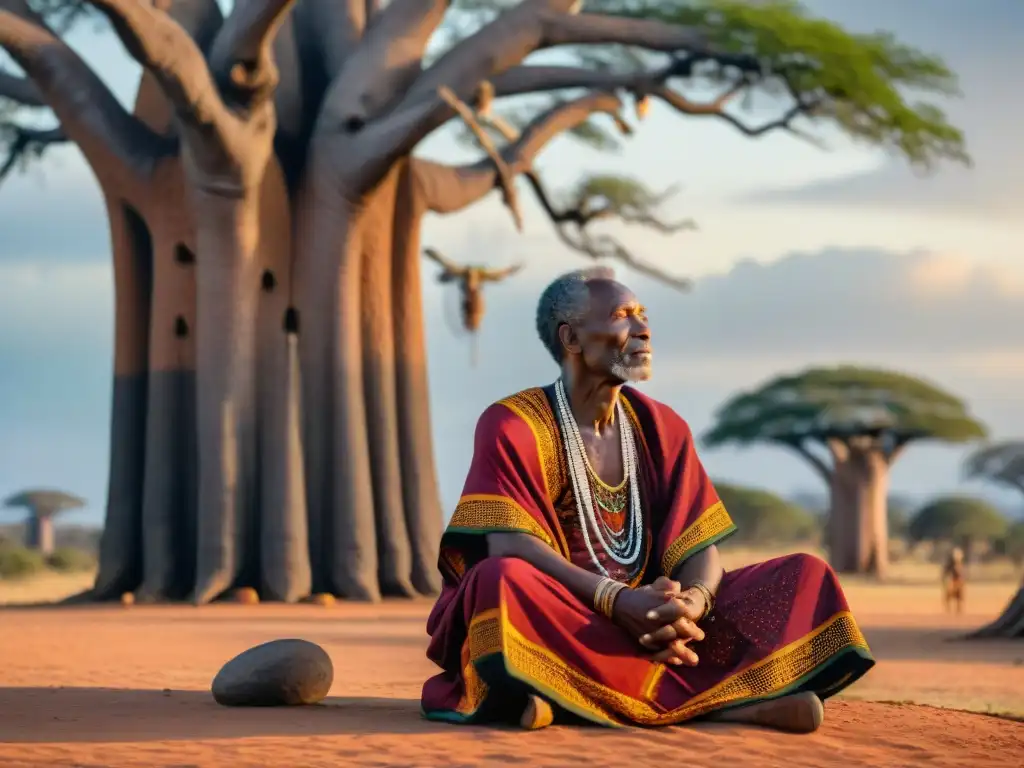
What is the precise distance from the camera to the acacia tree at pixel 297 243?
16.8 m

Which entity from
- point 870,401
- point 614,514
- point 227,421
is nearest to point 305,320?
point 227,421

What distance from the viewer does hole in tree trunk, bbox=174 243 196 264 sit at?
1736 cm

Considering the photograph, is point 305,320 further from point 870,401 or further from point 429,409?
point 870,401

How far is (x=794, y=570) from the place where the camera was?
6.88 m

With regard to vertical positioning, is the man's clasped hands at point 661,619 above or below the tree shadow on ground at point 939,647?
above

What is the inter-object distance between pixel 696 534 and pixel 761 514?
5206cm

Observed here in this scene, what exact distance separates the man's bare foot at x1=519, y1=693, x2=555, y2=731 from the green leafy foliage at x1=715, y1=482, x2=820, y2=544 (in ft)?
163

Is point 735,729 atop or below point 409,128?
below

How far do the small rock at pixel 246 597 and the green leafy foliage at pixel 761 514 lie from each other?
130 ft

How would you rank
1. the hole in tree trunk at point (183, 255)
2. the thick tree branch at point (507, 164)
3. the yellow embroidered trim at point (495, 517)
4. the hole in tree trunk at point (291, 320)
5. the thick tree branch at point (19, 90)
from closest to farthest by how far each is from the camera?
the yellow embroidered trim at point (495, 517) → the hole in tree trunk at point (183, 255) → the hole in tree trunk at point (291, 320) → the thick tree branch at point (19, 90) → the thick tree branch at point (507, 164)

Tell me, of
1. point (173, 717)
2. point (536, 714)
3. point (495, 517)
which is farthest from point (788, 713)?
point (173, 717)

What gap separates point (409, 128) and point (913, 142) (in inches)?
239

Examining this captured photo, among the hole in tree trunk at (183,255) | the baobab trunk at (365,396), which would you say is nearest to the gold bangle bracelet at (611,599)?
the baobab trunk at (365,396)

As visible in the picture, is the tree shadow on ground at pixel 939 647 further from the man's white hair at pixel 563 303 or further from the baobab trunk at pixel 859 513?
the baobab trunk at pixel 859 513
